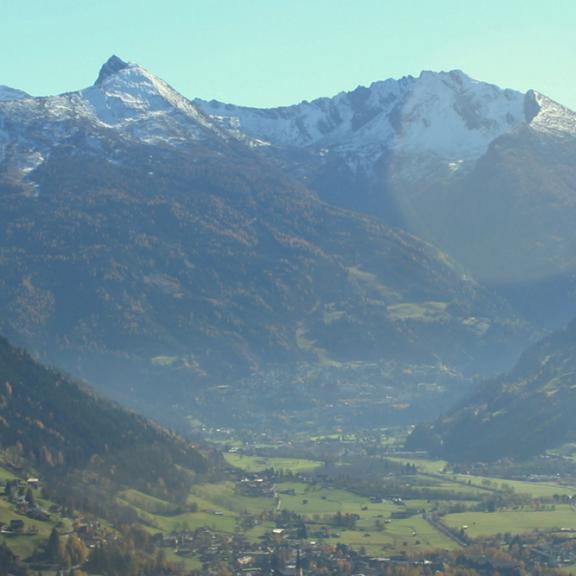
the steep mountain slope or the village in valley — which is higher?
the steep mountain slope

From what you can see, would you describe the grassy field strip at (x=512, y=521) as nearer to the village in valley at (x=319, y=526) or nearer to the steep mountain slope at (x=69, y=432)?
the village in valley at (x=319, y=526)

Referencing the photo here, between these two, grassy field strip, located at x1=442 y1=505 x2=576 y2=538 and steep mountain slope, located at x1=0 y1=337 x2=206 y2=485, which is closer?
grassy field strip, located at x1=442 y1=505 x2=576 y2=538

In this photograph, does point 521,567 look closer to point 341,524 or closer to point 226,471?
point 341,524

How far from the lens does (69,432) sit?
176375 millimetres

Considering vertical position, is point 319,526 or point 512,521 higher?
point 512,521

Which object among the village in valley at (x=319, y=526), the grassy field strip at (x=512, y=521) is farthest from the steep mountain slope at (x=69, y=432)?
the grassy field strip at (x=512, y=521)

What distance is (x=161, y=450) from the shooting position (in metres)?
187

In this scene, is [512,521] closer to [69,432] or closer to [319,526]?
[319,526]

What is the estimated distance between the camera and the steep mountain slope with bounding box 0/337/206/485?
167 m

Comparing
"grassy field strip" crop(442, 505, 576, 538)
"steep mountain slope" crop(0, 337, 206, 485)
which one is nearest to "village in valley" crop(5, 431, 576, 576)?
"grassy field strip" crop(442, 505, 576, 538)

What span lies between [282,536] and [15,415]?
4241 cm

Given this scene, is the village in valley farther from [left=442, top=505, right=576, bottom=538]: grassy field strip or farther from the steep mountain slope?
the steep mountain slope

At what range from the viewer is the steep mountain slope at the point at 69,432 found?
547 feet

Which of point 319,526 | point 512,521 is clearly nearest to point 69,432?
point 319,526
